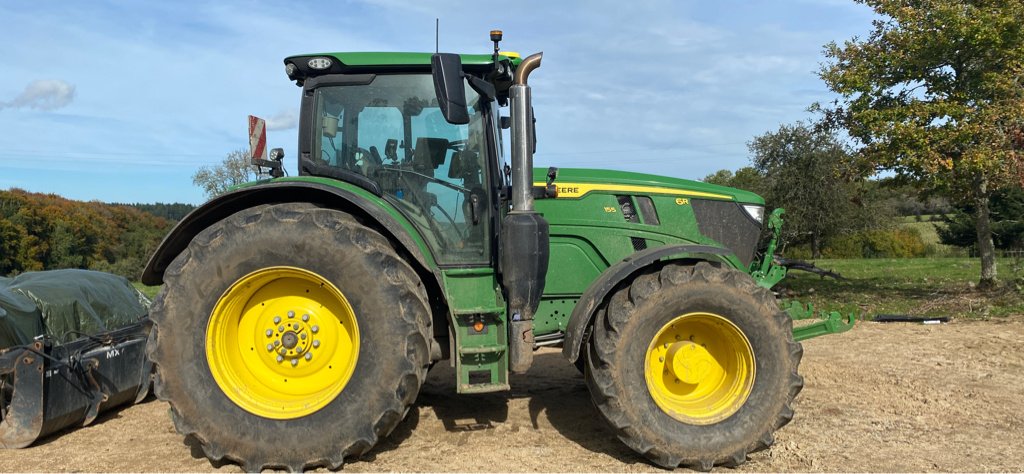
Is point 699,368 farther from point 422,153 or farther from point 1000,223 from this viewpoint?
point 1000,223

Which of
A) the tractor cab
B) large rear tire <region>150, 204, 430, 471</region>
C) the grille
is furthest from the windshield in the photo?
the grille

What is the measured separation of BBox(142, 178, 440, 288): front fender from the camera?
392 cm

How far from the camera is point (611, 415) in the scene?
3.93 meters

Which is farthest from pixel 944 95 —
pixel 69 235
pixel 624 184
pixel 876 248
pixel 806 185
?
pixel 69 235

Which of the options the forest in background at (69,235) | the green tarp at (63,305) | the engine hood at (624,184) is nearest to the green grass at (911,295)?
the engine hood at (624,184)

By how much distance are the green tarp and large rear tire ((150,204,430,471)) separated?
6.47 ft

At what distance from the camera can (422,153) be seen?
14.0ft

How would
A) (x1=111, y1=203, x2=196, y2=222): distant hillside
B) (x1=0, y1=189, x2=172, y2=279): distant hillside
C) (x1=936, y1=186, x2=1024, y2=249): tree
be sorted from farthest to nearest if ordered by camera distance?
(x1=111, y1=203, x2=196, y2=222): distant hillside → (x1=0, y1=189, x2=172, y2=279): distant hillside → (x1=936, y1=186, x2=1024, y2=249): tree

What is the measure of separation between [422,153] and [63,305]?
12.6 feet

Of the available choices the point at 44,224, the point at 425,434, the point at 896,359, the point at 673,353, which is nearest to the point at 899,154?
the point at 896,359

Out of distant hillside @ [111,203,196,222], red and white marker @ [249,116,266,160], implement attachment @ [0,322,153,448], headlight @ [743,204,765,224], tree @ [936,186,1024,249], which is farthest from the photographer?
distant hillside @ [111,203,196,222]

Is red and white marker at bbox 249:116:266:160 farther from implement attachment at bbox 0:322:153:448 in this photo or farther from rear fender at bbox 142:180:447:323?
rear fender at bbox 142:180:447:323

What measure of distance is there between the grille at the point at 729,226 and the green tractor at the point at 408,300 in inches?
22.2

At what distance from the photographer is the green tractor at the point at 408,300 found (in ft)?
12.5
